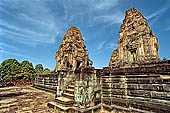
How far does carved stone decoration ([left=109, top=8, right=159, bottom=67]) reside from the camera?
15.1 metres

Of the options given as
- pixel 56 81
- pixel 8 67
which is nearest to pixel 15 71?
pixel 8 67

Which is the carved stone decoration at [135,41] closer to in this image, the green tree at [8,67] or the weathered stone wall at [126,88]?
the weathered stone wall at [126,88]

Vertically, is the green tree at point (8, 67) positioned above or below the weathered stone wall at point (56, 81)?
above

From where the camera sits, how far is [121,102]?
4430mm

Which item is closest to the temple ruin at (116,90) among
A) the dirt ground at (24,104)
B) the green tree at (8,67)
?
the dirt ground at (24,104)

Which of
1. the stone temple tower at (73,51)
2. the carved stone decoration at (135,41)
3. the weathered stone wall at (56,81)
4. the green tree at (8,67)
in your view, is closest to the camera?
the weathered stone wall at (56,81)

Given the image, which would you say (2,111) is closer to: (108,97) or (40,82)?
(108,97)

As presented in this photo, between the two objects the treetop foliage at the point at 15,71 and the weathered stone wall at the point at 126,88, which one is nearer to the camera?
the weathered stone wall at the point at 126,88

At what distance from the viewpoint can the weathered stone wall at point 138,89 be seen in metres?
3.47

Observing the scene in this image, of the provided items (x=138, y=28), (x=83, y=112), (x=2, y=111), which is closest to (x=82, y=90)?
(x=83, y=112)

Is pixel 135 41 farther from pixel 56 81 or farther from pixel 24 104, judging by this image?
pixel 24 104

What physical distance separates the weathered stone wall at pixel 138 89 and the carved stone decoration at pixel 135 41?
9739 mm

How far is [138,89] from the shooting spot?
4.05 meters

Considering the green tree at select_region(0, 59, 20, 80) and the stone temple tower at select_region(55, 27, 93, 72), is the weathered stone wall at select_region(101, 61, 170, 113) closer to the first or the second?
the stone temple tower at select_region(55, 27, 93, 72)
